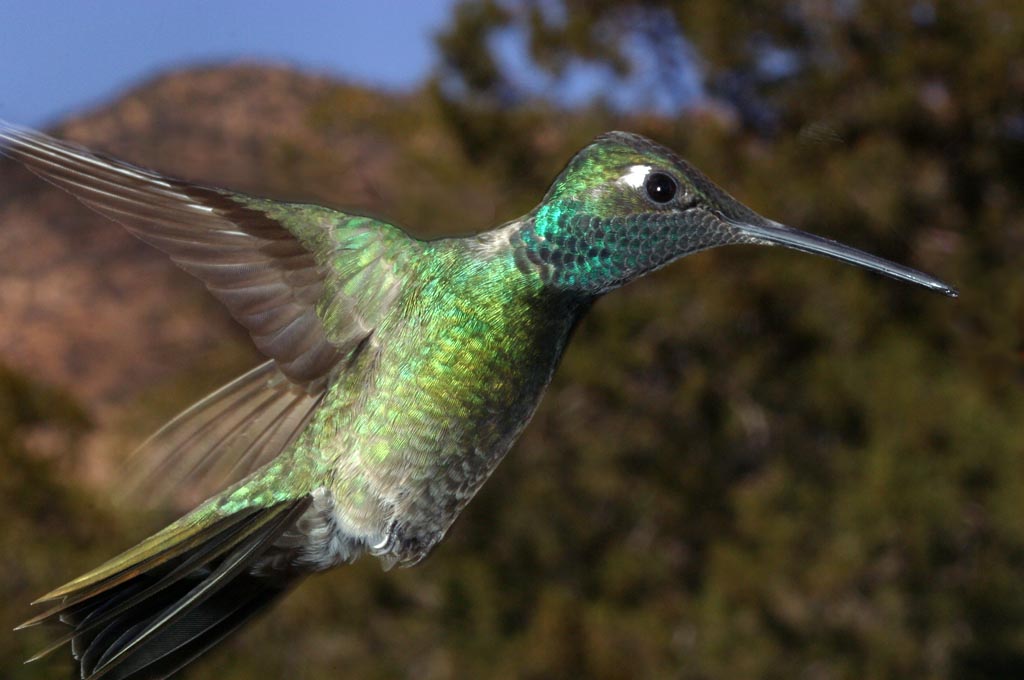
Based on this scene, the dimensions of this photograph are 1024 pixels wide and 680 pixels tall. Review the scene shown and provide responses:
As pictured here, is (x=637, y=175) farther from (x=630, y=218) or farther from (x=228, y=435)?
(x=228, y=435)

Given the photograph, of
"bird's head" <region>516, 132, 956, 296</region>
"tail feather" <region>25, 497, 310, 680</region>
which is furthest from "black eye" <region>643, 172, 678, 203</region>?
"tail feather" <region>25, 497, 310, 680</region>

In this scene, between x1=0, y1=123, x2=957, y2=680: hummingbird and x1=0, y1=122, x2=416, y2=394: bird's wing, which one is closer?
x1=0, y1=123, x2=957, y2=680: hummingbird

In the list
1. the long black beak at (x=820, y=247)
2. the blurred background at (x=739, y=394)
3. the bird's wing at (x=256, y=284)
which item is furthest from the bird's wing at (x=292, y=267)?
the blurred background at (x=739, y=394)

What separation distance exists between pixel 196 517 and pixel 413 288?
15.2 inches

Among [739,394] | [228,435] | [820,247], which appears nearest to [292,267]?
[228,435]

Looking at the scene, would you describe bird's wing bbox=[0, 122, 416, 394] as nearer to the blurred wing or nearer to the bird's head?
the blurred wing

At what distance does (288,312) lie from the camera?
151cm

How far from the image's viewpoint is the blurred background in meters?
5.33

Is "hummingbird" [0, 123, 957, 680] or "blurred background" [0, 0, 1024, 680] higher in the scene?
"hummingbird" [0, 123, 957, 680]

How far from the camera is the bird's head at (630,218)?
3.97 ft

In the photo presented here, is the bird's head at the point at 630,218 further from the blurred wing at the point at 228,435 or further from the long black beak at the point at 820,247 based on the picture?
the blurred wing at the point at 228,435

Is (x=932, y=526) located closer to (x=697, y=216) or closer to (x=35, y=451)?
(x=35, y=451)

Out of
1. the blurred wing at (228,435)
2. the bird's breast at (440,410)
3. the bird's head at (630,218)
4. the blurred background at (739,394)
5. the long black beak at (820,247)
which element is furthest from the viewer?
the blurred background at (739,394)

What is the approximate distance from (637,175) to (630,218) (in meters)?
0.05
